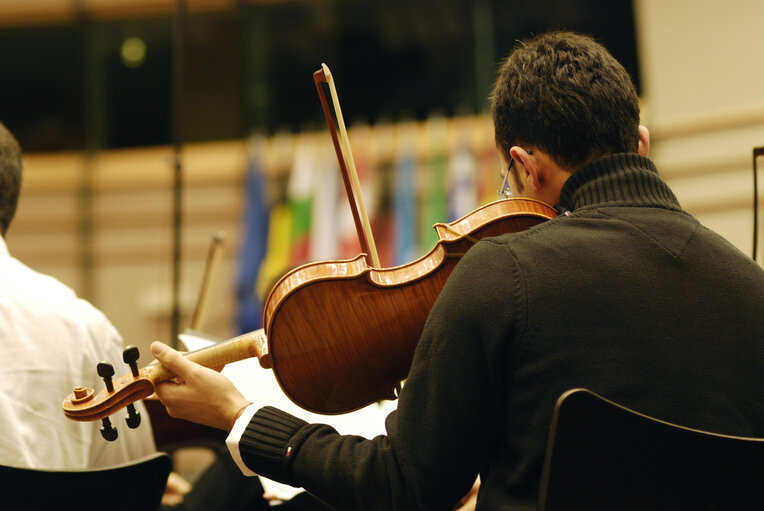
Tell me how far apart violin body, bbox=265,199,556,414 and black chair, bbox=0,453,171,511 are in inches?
9.4

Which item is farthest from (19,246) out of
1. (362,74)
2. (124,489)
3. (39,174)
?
(124,489)

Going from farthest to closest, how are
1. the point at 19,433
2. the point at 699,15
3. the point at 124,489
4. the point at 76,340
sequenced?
1. the point at 699,15
2. the point at 76,340
3. the point at 19,433
4. the point at 124,489

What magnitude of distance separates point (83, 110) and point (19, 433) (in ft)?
16.1

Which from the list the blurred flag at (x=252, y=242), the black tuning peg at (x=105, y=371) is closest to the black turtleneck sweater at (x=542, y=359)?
the black tuning peg at (x=105, y=371)

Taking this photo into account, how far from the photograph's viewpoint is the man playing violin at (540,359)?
3.17ft

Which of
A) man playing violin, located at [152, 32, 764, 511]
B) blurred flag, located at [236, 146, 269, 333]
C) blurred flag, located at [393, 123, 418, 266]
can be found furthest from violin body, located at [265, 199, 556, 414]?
blurred flag, located at [236, 146, 269, 333]

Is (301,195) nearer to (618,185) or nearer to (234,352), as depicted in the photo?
(234,352)

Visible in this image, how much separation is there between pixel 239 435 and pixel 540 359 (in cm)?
43

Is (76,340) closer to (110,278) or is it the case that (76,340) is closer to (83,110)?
(110,278)

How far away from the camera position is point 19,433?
1465 mm

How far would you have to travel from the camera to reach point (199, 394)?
1.15 metres

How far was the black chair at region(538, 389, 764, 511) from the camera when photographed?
0.83m

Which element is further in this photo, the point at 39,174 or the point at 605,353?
the point at 39,174

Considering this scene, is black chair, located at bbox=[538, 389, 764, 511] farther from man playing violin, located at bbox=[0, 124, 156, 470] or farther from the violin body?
man playing violin, located at bbox=[0, 124, 156, 470]
